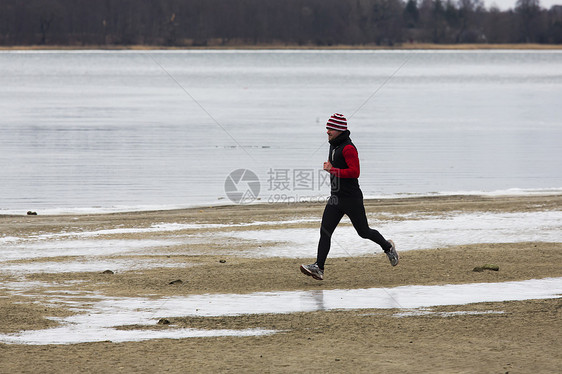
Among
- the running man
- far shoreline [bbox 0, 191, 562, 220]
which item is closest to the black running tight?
the running man

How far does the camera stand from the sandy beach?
6250mm

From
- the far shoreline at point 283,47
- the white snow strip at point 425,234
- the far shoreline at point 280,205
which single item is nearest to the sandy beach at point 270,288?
the white snow strip at point 425,234

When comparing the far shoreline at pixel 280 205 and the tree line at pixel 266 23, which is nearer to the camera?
the far shoreline at pixel 280 205

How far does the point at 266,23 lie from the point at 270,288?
144910 millimetres

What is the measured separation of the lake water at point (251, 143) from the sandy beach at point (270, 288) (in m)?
4.18

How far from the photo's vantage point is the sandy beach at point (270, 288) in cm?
625

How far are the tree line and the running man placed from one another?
5427 inches

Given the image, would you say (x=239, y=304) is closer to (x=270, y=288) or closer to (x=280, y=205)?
(x=270, y=288)

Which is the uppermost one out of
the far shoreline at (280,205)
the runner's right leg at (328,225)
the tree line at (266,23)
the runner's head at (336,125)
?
the tree line at (266,23)

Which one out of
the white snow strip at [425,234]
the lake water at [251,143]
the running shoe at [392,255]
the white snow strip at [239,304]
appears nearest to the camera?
the white snow strip at [239,304]

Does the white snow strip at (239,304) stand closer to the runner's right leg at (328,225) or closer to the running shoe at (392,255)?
the runner's right leg at (328,225)

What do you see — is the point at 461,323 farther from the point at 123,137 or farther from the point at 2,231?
the point at 123,137

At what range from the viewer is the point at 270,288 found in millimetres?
8711

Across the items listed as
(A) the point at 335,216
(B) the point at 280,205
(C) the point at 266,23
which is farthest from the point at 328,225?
(C) the point at 266,23
